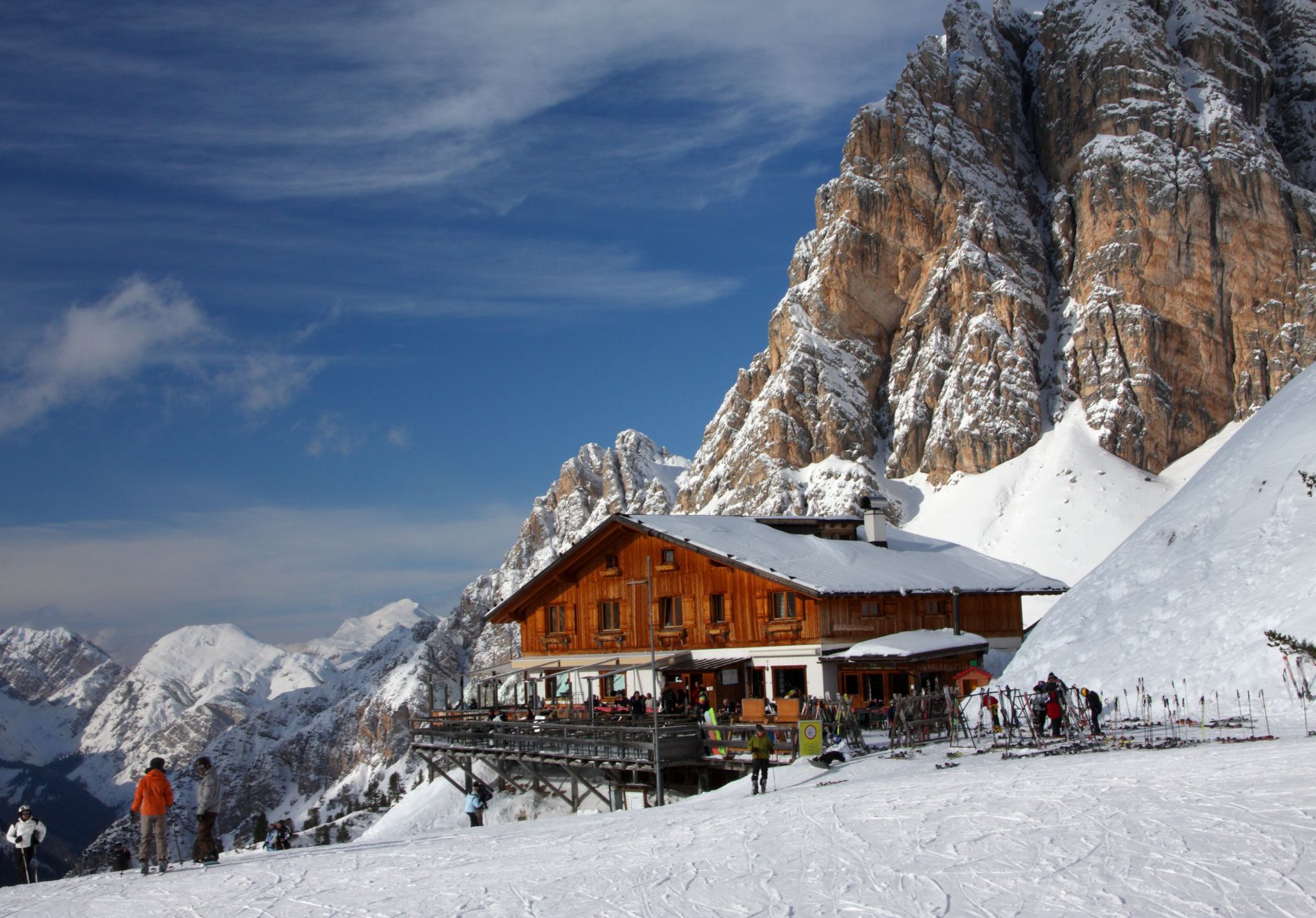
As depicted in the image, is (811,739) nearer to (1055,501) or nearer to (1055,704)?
(1055,704)

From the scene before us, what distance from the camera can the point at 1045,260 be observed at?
123500mm

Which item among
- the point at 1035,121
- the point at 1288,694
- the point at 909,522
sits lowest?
the point at 1288,694

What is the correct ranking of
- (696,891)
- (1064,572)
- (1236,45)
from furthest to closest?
(1236,45), (1064,572), (696,891)

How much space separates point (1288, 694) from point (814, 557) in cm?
1826

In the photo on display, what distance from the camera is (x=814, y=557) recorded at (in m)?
39.5

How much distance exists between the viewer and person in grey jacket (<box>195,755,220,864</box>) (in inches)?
659

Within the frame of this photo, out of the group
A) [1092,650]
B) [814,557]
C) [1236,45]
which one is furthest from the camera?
[1236,45]

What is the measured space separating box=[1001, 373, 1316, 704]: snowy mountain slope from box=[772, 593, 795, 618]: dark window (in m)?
7.81

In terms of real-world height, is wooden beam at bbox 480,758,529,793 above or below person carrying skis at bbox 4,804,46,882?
below

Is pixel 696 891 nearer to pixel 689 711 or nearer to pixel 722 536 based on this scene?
pixel 689 711

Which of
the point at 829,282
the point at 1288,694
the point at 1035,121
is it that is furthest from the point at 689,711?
the point at 1035,121

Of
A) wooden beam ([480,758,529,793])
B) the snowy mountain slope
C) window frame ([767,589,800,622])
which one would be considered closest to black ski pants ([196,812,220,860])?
wooden beam ([480,758,529,793])

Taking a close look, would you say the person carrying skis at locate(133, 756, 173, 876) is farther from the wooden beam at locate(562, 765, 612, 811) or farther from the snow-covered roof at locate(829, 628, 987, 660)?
the snow-covered roof at locate(829, 628, 987, 660)

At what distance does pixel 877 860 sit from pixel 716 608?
1031 inches
